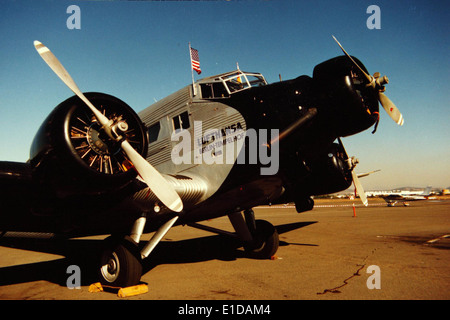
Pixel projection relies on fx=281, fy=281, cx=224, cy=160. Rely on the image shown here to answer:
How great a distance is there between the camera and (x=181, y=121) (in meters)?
7.83

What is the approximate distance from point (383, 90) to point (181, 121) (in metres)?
4.96

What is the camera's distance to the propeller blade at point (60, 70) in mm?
5098

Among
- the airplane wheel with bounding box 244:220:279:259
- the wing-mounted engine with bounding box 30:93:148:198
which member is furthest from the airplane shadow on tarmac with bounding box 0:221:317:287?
the wing-mounted engine with bounding box 30:93:148:198

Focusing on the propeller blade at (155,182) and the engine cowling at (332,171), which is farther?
the engine cowling at (332,171)

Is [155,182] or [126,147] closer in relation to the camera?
[126,147]

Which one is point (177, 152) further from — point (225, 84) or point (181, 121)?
point (225, 84)

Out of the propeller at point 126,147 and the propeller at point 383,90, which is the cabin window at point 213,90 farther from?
the propeller at point 126,147

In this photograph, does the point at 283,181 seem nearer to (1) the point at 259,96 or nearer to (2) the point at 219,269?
(1) the point at 259,96

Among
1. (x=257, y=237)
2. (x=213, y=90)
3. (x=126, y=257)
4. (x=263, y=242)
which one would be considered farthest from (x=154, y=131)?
(x=263, y=242)

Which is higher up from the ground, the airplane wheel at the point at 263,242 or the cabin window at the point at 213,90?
the cabin window at the point at 213,90

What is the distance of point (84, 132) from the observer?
519 cm

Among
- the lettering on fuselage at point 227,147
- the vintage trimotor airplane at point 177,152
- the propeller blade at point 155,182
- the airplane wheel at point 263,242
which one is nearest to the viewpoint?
the vintage trimotor airplane at point 177,152

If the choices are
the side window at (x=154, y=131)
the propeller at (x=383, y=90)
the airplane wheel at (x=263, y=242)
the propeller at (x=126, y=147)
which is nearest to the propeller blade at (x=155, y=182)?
the propeller at (x=126, y=147)

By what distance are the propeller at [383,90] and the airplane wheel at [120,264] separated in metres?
6.14
